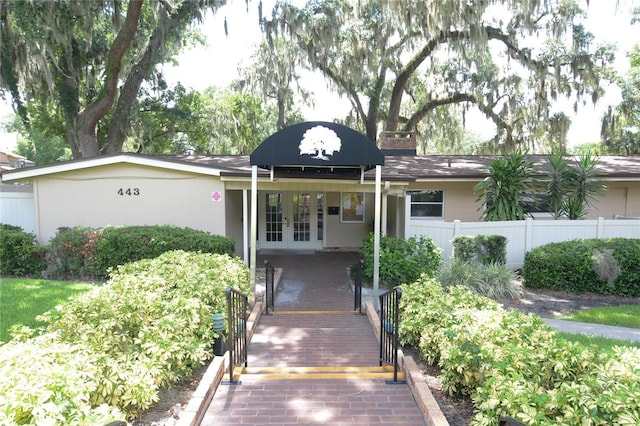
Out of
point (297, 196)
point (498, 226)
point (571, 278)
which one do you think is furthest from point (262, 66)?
point (571, 278)

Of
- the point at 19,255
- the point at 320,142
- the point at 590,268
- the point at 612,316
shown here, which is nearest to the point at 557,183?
the point at 590,268

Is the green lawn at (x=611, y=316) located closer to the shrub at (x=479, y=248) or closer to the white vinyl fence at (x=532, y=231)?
the shrub at (x=479, y=248)

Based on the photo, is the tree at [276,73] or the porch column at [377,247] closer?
the porch column at [377,247]

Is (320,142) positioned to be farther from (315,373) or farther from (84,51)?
(84,51)

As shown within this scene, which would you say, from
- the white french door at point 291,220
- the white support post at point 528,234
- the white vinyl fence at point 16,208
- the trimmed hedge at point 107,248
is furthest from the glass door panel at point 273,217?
the white support post at point 528,234

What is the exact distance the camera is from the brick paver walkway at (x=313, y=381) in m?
3.90

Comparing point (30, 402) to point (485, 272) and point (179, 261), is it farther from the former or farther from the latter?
point (485, 272)

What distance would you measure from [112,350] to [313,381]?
81.9 inches

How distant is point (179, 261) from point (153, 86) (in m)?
16.8

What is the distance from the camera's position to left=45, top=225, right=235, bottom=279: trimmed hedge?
9023 mm

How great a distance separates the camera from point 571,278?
9.12 m

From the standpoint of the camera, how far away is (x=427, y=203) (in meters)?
13.2

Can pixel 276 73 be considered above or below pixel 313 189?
above

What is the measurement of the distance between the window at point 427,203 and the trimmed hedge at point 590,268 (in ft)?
13.3
